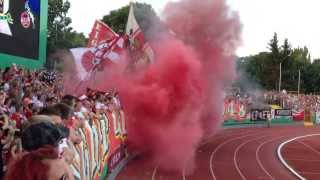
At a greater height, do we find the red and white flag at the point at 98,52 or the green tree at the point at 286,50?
the green tree at the point at 286,50

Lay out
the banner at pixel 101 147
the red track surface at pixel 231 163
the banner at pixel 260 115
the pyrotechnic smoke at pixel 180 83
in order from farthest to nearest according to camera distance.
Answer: the banner at pixel 260 115 → the pyrotechnic smoke at pixel 180 83 → the red track surface at pixel 231 163 → the banner at pixel 101 147

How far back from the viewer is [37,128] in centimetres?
415

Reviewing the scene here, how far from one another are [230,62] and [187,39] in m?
2.23

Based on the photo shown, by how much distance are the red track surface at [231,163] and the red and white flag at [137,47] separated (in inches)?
143

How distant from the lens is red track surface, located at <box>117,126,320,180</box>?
16.6 metres

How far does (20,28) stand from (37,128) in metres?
11.0

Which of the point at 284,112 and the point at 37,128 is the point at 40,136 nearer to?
the point at 37,128

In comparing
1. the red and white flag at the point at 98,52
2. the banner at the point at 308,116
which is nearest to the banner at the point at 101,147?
the red and white flag at the point at 98,52

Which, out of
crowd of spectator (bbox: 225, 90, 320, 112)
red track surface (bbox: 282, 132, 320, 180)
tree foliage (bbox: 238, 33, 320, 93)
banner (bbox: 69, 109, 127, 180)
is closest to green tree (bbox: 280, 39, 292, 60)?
tree foliage (bbox: 238, 33, 320, 93)

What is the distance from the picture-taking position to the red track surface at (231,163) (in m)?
16.6

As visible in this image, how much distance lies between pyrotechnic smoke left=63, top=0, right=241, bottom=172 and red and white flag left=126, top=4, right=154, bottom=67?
0.40 meters

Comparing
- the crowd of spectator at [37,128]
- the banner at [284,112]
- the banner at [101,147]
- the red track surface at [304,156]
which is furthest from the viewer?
the banner at [284,112]

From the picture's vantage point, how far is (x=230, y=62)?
74.7ft

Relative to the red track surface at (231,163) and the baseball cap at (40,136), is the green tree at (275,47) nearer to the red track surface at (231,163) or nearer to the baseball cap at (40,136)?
the red track surface at (231,163)
